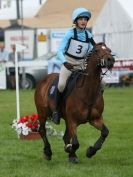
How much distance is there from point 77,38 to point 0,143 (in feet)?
11.7

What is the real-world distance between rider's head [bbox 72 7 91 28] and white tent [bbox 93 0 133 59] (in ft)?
65.5

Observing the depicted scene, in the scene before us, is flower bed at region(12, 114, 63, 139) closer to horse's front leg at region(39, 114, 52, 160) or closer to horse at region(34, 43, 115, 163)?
horse's front leg at region(39, 114, 52, 160)

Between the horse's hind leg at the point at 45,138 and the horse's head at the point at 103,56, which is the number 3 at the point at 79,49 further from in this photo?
the horse's hind leg at the point at 45,138

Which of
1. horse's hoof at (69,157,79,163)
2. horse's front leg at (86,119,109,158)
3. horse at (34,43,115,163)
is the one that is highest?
horse at (34,43,115,163)

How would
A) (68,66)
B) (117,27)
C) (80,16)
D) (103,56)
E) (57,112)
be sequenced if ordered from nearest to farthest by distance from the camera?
1. (103,56)
2. (80,16)
3. (68,66)
4. (57,112)
5. (117,27)

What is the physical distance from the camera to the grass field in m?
10.0

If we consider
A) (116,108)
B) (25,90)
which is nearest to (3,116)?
(116,108)

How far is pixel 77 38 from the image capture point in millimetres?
10844

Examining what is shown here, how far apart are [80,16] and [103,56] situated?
887mm

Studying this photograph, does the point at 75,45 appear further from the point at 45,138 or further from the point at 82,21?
the point at 45,138

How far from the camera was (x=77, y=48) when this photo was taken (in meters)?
10.9

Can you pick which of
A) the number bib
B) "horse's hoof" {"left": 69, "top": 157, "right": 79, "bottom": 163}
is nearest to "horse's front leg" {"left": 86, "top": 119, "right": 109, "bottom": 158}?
"horse's hoof" {"left": 69, "top": 157, "right": 79, "bottom": 163}

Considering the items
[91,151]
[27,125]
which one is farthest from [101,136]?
[27,125]

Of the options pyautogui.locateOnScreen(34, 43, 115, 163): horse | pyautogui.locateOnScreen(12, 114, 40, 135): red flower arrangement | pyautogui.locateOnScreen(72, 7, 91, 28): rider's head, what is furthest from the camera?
pyautogui.locateOnScreen(12, 114, 40, 135): red flower arrangement
